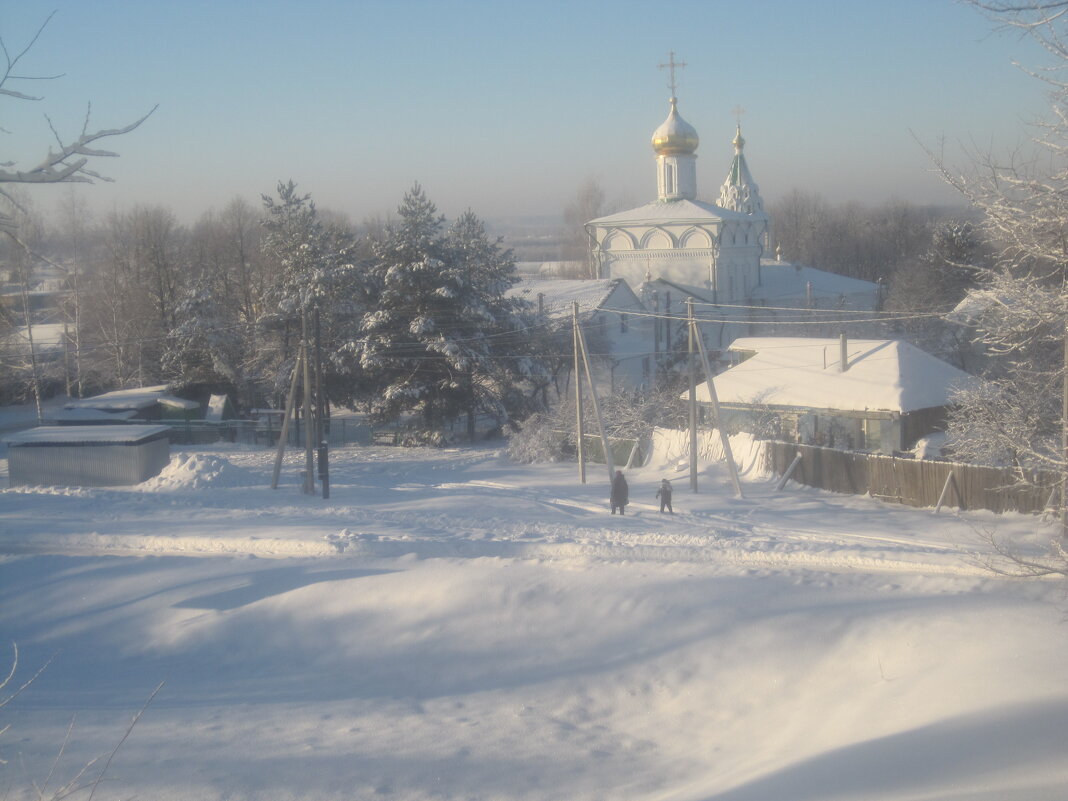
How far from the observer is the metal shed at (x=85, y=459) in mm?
24359

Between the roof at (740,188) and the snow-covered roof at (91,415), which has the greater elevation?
the roof at (740,188)

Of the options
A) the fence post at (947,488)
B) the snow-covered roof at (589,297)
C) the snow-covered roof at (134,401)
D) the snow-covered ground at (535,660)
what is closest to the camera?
the snow-covered ground at (535,660)

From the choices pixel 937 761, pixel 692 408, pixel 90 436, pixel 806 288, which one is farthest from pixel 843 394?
pixel 806 288

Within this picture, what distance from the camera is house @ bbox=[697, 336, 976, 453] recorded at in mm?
23250

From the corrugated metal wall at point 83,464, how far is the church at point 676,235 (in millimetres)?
30426

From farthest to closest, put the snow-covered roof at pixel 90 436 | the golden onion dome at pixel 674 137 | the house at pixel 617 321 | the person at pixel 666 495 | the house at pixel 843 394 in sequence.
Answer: the golden onion dome at pixel 674 137
the house at pixel 617 321
the snow-covered roof at pixel 90 436
the house at pixel 843 394
the person at pixel 666 495

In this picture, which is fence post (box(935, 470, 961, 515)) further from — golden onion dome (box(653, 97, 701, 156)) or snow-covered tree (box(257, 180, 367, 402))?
golden onion dome (box(653, 97, 701, 156))

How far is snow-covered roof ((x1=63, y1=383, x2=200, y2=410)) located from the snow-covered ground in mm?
21775

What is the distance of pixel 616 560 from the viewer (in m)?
13.3

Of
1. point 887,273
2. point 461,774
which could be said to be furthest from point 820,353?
point 887,273

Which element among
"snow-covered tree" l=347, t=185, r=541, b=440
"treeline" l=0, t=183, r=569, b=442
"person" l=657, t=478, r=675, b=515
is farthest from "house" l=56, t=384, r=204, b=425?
"person" l=657, t=478, r=675, b=515

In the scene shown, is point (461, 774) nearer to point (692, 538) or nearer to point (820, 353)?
point (692, 538)

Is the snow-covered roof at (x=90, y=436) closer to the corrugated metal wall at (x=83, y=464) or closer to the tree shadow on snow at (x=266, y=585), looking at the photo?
the corrugated metal wall at (x=83, y=464)

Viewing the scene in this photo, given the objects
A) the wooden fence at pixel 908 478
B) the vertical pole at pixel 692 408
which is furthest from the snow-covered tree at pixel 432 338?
the wooden fence at pixel 908 478
